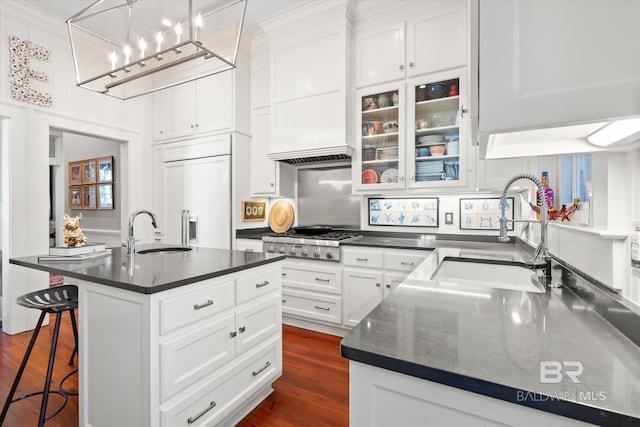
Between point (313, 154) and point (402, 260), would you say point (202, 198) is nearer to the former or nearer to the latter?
point (313, 154)

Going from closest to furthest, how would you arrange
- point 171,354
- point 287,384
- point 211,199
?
1. point 171,354
2. point 287,384
3. point 211,199

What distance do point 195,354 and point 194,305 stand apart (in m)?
0.24

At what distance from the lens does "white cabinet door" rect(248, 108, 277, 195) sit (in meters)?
3.51

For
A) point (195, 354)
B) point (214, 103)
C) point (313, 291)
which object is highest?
point (214, 103)

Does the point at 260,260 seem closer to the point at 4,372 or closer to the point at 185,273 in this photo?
the point at 185,273

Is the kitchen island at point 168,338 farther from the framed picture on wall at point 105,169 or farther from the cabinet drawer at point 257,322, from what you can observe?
the framed picture on wall at point 105,169

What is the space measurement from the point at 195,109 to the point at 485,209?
11.2 ft

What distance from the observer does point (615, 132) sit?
2.57 ft

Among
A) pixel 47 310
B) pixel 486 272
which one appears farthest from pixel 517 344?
pixel 47 310

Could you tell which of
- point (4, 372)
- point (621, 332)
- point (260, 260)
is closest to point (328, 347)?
point (260, 260)

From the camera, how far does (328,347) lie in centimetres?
265

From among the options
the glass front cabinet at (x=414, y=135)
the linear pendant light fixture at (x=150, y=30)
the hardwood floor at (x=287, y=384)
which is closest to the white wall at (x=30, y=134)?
the linear pendant light fixture at (x=150, y=30)

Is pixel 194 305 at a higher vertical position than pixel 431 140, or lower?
lower

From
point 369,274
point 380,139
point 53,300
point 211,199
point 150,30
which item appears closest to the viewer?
point 53,300
